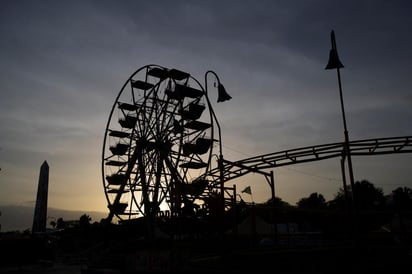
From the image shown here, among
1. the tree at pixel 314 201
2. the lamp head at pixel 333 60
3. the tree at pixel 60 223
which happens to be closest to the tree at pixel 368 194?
the tree at pixel 314 201

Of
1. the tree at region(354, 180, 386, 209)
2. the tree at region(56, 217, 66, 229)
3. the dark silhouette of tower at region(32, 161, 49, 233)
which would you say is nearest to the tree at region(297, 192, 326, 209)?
the tree at region(354, 180, 386, 209)

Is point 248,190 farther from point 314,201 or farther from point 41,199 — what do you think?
point 314,201

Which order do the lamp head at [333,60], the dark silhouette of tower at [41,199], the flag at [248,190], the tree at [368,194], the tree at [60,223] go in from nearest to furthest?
the lamp head at [333,60] → the flag at [248,190] → the dark silhouette of tower at [41,199] → the tree at [368,194] → the tree at [60,223]

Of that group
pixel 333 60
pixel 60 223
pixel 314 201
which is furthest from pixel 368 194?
pixel 60 223

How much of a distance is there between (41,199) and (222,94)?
111 feet

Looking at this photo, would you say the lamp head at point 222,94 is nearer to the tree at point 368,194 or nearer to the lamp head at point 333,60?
the lamp head at point 333,60

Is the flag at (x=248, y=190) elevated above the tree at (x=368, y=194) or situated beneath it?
situated beneath

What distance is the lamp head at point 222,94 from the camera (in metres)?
21.8

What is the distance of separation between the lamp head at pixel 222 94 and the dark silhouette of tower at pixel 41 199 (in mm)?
32238

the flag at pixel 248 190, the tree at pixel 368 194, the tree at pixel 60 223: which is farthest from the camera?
the tree at pixel 60 223

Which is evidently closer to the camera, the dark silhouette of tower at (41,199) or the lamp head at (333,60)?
the lamp head at (333,60)

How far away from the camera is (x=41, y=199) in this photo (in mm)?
46000

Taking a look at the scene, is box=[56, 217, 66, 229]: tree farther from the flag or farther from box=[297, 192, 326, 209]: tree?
the flag

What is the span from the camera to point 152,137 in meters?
26.2
